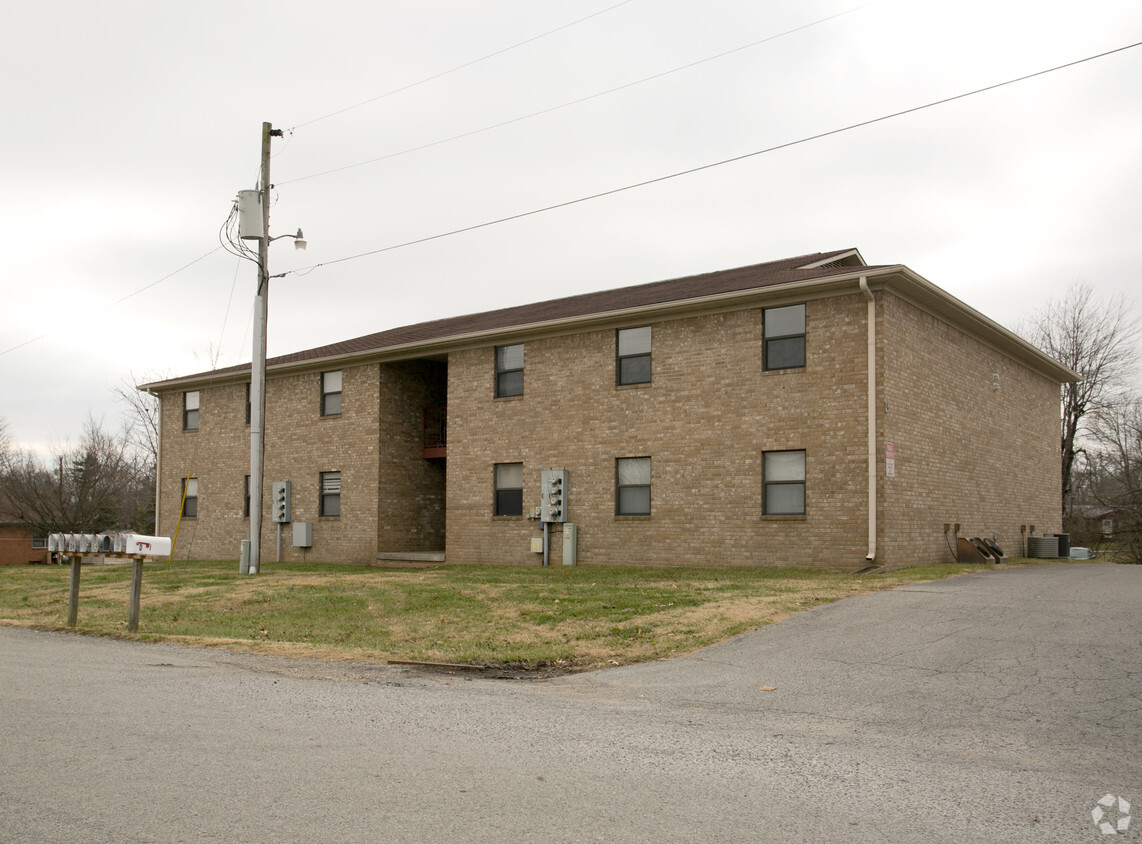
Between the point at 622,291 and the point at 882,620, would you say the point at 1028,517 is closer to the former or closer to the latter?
the point at 622,291

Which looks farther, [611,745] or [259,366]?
[259,366]

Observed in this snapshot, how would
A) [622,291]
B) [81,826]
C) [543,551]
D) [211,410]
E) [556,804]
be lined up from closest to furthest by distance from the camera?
[81,826] → [556,804] → [543,551] → [622,291] → [211,410]

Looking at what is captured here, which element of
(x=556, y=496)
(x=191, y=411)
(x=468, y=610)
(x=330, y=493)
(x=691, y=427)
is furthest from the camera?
(x=191, y=411)

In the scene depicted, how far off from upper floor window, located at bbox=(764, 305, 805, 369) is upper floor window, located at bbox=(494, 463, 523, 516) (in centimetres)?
707

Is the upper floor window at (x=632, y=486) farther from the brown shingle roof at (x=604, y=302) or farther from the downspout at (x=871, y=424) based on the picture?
the downspout at (x=871, y=424)

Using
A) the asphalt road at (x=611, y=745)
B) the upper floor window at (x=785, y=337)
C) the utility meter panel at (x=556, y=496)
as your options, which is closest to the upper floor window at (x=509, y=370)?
the utility meter panel at (x=556, y=496)

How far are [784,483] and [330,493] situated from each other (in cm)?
1391

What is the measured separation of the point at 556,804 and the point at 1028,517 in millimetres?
24609

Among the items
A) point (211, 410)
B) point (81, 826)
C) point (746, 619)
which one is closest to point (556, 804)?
point (81, 826)

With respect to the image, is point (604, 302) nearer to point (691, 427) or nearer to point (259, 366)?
point (691, 427)

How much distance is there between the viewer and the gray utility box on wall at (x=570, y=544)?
22.4m

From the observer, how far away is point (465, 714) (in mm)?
7410

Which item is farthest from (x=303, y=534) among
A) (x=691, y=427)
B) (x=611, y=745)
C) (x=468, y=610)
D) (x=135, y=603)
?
(x=611, y=745)

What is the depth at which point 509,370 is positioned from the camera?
24.6 m
